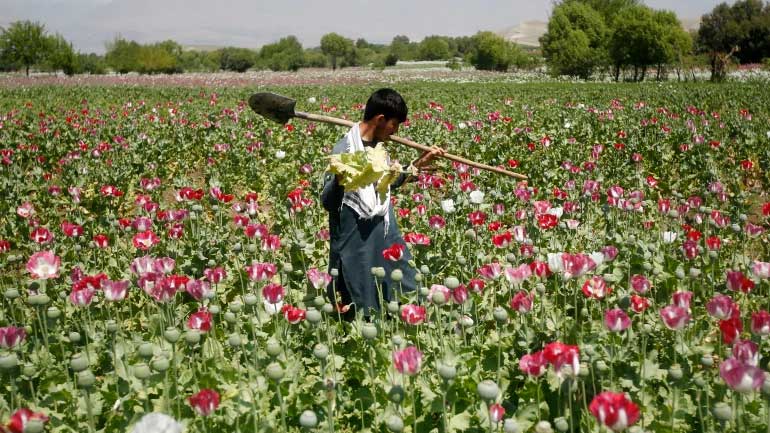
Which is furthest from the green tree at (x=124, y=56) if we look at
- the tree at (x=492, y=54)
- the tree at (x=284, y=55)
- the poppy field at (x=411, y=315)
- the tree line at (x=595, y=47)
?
the poppy field at (x=411, y=315)

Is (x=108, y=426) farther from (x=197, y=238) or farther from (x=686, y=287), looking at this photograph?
(x=686, y=287)

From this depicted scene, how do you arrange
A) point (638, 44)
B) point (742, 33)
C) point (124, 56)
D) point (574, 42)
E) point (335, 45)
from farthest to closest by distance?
point (335, 45) → point (124, 56) → point (742, 33) → point (574, 42) → point (638, 44)

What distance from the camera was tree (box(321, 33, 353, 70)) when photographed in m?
115

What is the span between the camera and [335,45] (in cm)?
11519

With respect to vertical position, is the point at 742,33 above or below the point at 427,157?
above

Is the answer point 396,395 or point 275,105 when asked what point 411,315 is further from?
point 275,105

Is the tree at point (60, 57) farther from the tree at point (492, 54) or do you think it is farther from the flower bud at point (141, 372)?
the flower bud at point (141, 372)

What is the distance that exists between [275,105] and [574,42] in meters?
49.4

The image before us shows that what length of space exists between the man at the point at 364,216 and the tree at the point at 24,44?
68883mm

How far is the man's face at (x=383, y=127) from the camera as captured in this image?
11.7ft

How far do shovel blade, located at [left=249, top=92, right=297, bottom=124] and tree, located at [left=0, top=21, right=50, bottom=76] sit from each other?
2673 inches

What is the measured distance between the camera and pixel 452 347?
300 centimetres

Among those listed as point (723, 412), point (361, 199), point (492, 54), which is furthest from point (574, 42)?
point (723, 412)

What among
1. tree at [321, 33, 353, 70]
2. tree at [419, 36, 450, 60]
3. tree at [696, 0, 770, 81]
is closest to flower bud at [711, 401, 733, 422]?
tree at [696, 0, 770, 81]
